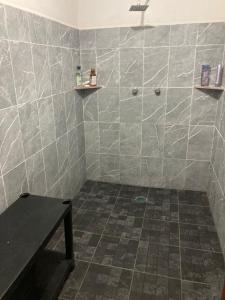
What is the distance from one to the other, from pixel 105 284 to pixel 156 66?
1.82 m

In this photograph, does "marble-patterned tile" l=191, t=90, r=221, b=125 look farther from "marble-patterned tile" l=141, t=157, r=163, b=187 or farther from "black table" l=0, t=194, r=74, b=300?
"black table" l=0, t=194, r=74, b=300

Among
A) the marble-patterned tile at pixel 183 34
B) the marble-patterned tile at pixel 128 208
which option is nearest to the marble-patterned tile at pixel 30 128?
the marble-patterned tile at pixel 128 208

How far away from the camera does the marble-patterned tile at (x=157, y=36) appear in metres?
2.14

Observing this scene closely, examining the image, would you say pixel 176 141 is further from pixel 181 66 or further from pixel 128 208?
pixel 128 208

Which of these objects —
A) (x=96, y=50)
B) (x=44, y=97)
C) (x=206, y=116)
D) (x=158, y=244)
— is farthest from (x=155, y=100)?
(x=158, y=244)

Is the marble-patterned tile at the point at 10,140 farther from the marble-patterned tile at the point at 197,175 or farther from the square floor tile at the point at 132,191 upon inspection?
the marble-patterned tile at the point at 197,175

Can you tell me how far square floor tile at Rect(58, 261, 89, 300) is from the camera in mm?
1410

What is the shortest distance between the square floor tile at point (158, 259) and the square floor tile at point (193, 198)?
2.26 feet

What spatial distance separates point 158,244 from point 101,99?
1.45 metres

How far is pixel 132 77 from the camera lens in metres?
2.32

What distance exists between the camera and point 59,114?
6.67 ft

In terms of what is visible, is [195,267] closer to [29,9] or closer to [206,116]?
[206,116]

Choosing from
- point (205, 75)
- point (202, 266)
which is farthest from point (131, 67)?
point (202, 266)

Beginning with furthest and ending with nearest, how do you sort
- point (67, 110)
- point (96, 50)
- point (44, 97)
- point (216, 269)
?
point (96, 50)
point (67, 110)
point (44, 97)
point (216, 269)
